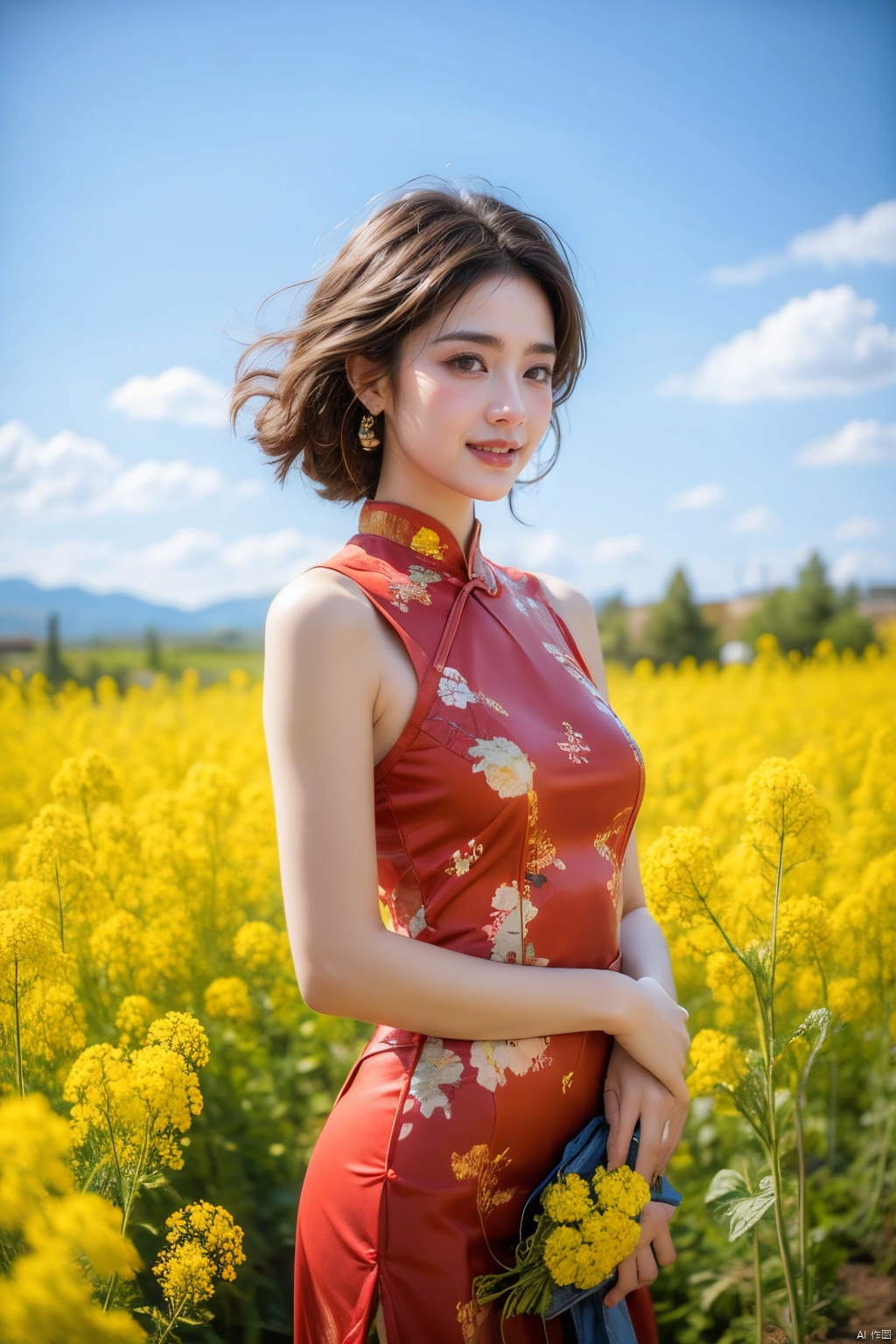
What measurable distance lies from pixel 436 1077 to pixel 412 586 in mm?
640

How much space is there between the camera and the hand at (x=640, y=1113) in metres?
1.24

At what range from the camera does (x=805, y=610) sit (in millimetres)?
14562

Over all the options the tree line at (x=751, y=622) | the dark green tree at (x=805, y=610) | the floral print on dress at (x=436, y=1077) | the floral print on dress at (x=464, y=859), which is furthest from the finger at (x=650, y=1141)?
the dark green tree at (x=805, y=610)

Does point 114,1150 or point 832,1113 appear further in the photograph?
point 832,1113

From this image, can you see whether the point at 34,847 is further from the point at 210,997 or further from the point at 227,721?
the point at 227,721

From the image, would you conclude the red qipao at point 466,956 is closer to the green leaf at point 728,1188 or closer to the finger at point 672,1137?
the finger at point 672,1137

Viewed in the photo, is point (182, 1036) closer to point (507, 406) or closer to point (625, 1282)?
point (625, 1282)

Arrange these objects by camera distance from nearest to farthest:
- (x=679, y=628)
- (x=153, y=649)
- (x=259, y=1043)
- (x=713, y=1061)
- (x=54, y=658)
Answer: (x=713, y=1061)
(x=259, y=1043)
(x=54, y=658)
(x=153, y=649)
(x=679, y=628)

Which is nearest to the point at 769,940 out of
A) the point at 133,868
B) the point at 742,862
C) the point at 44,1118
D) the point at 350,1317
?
the point at 742,862

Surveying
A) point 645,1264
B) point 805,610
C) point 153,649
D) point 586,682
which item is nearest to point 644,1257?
point 645,1264

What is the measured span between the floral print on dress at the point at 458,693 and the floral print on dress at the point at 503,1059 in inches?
16.6

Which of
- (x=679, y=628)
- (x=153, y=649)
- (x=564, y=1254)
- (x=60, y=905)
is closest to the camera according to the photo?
(x=564, y=1254)

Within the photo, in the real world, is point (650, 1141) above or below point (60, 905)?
below

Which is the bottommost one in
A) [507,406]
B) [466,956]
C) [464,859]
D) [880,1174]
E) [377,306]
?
[880,1174]
